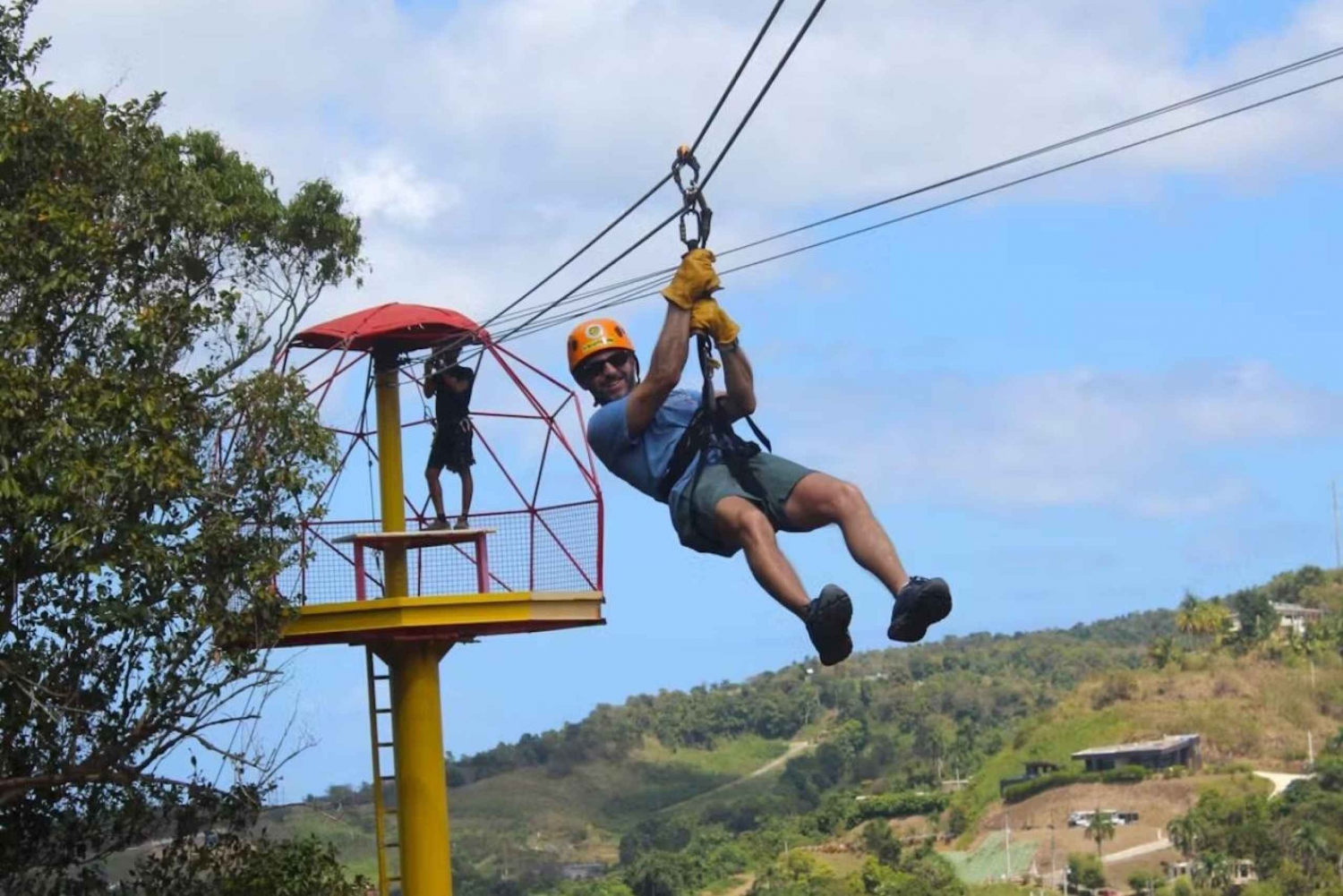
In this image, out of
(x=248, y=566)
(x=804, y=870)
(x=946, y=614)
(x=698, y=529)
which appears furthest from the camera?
(x=804, y=870)

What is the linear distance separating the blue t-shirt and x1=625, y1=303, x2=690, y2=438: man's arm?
173 mm

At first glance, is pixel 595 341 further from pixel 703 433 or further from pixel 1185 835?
pixel 1185 835

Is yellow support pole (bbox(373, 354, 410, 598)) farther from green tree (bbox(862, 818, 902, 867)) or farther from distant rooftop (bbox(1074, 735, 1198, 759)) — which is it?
distant rooftop (bbox(1074, 735, 1198, 759))

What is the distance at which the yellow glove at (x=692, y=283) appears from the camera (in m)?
8.44

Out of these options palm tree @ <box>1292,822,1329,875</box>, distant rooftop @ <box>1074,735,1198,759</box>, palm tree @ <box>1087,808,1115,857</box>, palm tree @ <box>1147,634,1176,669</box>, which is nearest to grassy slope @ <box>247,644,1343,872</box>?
distant rooftop @ <box>1074,735,1198,759</box>

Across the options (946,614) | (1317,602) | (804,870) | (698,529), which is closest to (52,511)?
(698,529)

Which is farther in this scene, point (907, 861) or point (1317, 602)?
point (1317, 602)

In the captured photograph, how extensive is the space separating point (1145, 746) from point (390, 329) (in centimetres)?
12314

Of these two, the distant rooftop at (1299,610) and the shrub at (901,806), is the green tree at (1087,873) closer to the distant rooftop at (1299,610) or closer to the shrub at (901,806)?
the shrub at (901,806)

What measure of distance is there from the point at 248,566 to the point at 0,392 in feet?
7.73

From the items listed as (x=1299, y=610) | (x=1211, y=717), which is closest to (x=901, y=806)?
(x=1211, y=717)

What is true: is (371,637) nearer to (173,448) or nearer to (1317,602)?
(173,448)

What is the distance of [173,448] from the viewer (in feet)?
43.1

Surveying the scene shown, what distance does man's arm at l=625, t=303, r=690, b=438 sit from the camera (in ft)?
27.7
